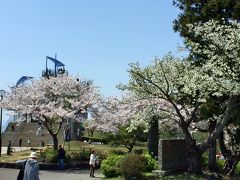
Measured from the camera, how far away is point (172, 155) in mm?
23812

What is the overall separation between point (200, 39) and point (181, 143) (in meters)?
6.26

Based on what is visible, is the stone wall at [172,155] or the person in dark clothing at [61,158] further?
the person in dark clothing at [61,158]

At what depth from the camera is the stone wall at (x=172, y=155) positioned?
2300 cm

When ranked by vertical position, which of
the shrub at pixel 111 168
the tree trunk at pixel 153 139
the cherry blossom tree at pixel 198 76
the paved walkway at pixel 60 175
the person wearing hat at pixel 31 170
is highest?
the cherry blossom tree at pixel 198 76

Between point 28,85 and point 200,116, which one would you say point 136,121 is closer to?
point 200,116

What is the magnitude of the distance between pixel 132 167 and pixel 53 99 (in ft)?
55.4

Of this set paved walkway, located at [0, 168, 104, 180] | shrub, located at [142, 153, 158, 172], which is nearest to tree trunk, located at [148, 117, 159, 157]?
paved walkway, located at [0, 168, 104, 180]

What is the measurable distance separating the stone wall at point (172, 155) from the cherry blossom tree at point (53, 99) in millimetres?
12570

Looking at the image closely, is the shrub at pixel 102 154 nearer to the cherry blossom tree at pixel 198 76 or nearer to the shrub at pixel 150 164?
the shrub at pixel 150 164

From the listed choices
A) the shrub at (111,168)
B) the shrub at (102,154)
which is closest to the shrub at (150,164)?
the shrub at (111,168)

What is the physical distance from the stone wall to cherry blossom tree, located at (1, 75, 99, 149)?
12570mm

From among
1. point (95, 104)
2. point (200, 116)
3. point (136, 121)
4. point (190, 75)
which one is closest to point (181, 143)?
point (200, 116)

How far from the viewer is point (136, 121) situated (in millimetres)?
23156

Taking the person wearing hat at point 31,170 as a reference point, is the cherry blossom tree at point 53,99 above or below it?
above
